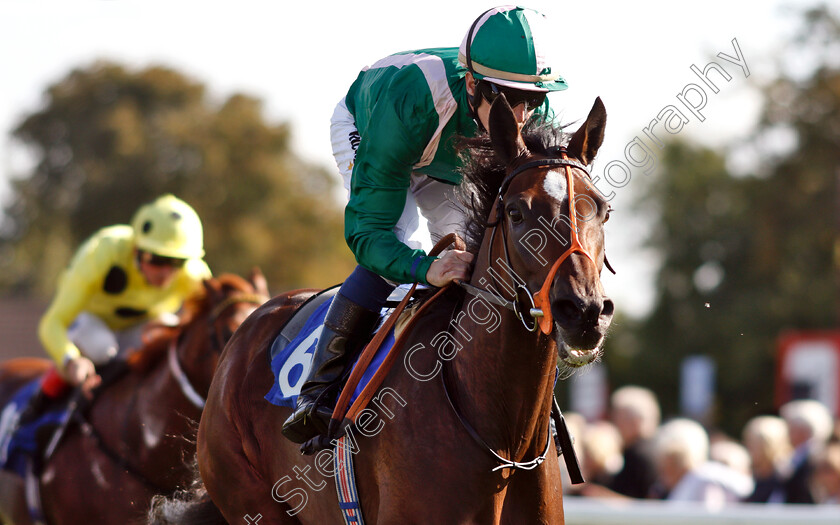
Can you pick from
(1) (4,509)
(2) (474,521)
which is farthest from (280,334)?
(1) (4,509)

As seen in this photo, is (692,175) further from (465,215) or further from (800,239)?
(465,215)

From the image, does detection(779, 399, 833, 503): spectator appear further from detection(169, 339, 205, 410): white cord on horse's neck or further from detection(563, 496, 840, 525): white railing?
detection(169, 339, 205, 410): white cord on horse's neck

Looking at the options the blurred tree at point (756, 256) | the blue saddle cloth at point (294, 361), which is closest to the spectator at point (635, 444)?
the blue saddle cloth at point (294, 361)

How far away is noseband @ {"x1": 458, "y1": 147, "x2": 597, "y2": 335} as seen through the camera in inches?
125

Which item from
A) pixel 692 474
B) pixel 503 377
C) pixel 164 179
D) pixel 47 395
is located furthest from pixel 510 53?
pixel 164 179

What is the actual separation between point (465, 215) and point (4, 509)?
5.29 metres

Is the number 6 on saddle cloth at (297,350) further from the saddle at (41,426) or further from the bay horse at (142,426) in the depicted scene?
the saddle at (41,426)

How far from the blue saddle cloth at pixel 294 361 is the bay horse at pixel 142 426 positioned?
6.99 feet

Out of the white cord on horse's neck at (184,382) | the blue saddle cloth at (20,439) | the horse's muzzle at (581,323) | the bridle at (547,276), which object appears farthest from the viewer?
the blue saddle cloth at (20,439)

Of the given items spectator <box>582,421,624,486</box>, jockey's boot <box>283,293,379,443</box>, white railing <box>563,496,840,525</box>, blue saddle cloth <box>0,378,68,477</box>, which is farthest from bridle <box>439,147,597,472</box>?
spectator <box>582,421,624,486</box>

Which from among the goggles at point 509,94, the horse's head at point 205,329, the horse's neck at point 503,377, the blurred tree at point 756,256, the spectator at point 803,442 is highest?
the goggles at point 509,94

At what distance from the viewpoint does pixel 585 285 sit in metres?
3.11

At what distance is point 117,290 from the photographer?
793 cm

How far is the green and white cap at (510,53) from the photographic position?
3.75 meters
